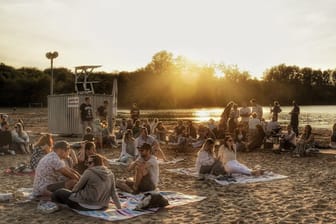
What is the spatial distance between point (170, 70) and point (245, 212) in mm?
92305

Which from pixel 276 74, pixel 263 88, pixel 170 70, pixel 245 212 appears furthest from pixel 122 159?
pixel 276 74

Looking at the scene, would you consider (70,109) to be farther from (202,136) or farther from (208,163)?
(208,163)

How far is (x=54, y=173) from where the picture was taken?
7.41m

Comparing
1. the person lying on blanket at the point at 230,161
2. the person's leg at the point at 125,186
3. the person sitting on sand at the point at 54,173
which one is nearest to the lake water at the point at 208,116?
the person lying on blanket at the point at 230,161

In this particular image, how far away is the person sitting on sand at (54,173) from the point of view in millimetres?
7273

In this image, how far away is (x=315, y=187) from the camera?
9070mm

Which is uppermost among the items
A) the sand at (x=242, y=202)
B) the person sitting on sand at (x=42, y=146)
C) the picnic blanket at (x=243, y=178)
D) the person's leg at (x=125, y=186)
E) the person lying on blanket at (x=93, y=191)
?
the person sitting on sand at (x=42, y=146)

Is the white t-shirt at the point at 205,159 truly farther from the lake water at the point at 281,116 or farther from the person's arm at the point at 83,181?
the lake water at the point at 281,116

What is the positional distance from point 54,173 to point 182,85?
89.8 metres

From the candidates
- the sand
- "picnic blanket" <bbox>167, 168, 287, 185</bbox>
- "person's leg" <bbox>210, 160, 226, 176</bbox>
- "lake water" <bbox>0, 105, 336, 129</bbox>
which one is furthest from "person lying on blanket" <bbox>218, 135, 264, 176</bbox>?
"lake water" <bbox>0, 105, 336, 129</bbox>

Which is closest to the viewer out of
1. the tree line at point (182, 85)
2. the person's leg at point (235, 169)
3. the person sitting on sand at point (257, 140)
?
the person's leg at point (235, 169)

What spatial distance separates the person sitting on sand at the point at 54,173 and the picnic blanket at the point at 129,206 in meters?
0.72

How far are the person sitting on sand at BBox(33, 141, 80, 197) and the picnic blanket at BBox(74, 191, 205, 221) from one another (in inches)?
28.3

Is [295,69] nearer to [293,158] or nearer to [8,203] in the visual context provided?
[293,158]
